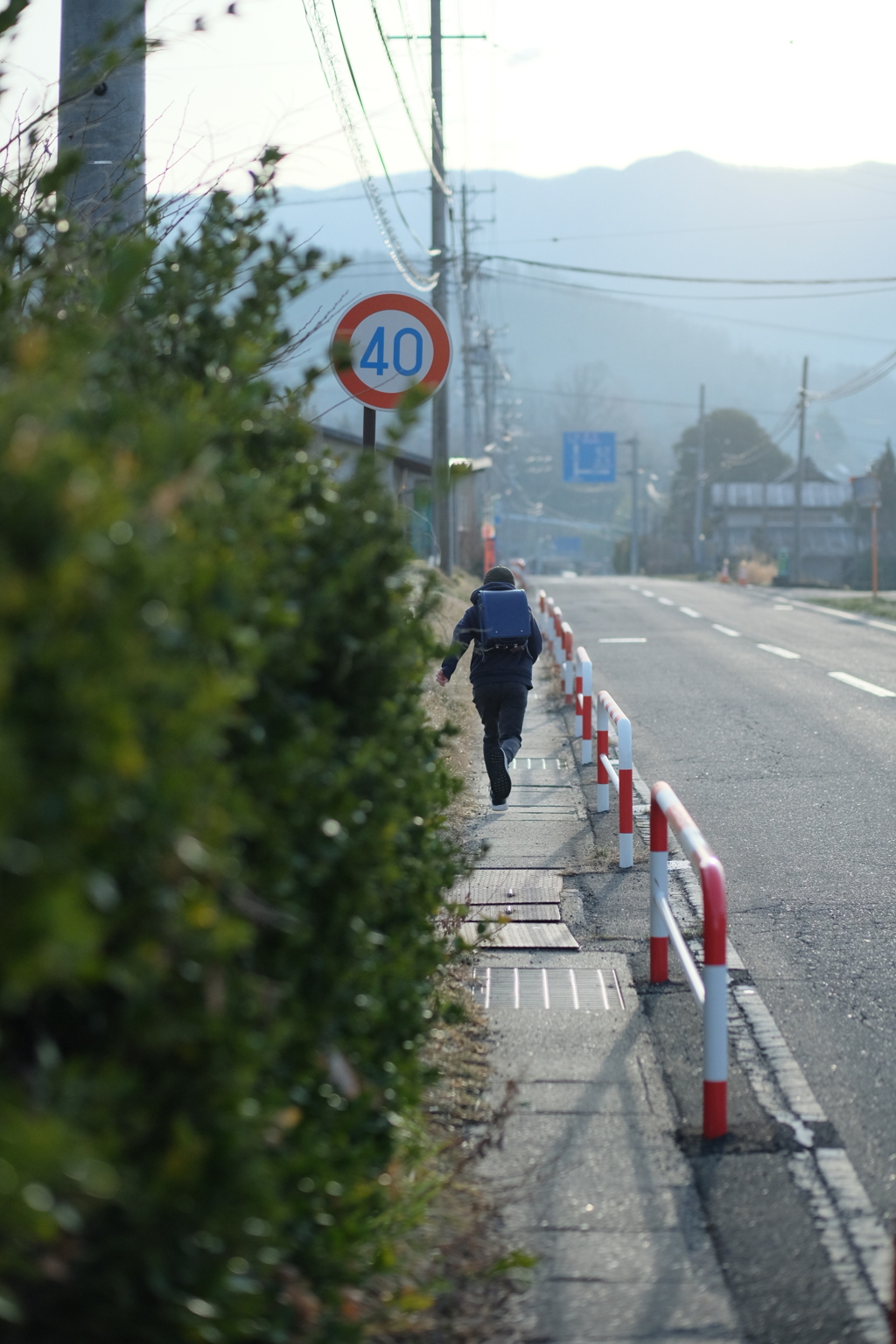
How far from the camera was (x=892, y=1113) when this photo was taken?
4.00 meters

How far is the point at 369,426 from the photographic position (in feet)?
21.5

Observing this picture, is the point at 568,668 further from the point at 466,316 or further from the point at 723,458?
the point at 723,458

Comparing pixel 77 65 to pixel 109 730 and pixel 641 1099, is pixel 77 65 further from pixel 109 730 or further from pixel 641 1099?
pixel 641 1099

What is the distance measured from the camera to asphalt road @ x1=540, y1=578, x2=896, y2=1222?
14.8ft

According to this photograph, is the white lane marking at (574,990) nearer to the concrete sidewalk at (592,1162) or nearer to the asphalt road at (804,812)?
the concrete sidewalk at (592,1162)

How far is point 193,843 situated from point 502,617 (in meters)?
7.02

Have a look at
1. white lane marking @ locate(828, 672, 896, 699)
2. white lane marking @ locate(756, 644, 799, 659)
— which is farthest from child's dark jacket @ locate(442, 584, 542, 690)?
white lane marking @ locate(756, 644, 799, 659)

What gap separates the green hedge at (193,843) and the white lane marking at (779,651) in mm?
16447

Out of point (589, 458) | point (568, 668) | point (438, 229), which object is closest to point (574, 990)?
point (568, 668)

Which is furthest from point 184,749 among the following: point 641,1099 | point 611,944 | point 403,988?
point 611,944

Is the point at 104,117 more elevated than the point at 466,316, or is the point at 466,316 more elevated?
the point at 466,316

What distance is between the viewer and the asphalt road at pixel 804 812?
451 centimetres

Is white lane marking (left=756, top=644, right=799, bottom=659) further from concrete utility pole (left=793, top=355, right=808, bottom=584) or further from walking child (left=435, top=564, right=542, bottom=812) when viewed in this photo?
concrete utility pole (left=793, top=355, right=808, bottom=584)

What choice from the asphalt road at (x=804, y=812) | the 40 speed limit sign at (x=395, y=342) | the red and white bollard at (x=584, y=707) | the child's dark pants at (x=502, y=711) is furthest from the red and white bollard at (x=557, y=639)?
the 40 speed limit sign at (x=395, y=342)
